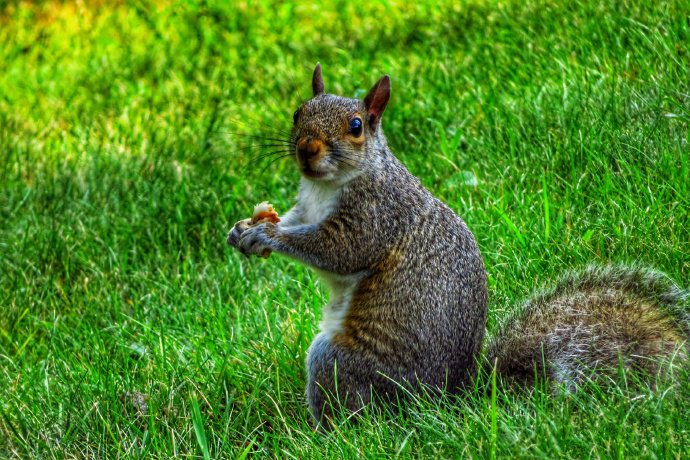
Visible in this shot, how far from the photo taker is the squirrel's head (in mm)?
2525

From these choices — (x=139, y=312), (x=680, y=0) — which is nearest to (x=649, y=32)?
(x=680, y=0)

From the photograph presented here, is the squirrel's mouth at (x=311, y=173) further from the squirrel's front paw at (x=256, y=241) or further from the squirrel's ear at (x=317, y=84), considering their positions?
the squirrel's ear at (x=317, y=84)

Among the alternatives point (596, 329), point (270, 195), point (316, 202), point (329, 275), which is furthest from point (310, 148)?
point (270, 195)

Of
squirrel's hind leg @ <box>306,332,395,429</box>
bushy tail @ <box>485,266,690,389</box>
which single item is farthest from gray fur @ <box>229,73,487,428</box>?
bushy tail @ <box>485,266,690,389</box>

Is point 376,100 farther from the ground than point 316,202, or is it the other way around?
point 376,100

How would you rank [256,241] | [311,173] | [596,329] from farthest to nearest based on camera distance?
[256,241] → [311,173] → [596,329]

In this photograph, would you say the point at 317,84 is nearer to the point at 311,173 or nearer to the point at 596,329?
the point at 311,173

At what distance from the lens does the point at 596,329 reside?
2.40 m

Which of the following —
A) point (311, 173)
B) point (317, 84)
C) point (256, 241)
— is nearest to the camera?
Answer: point (311, 173)

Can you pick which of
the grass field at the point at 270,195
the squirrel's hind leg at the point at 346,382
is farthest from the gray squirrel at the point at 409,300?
the grass field at the point at 270,195

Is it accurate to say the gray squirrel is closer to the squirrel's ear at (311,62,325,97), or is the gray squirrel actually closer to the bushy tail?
the bushy tail

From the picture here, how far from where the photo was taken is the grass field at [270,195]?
2453mm

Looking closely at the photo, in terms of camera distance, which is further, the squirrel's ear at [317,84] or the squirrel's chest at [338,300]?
the squirrel's ear at [317,84]

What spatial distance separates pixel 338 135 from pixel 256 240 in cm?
33
